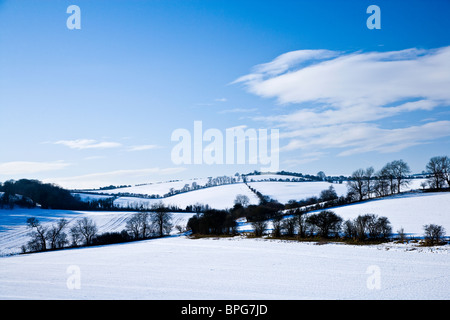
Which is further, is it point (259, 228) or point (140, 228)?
point (140, 228)

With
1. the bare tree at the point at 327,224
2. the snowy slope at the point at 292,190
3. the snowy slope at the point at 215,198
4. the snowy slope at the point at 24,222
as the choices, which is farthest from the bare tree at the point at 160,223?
the snowy slope at the point at 292,190

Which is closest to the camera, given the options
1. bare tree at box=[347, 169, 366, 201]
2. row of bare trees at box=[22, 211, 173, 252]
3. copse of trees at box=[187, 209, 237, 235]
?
row of bare trees at box=[22, 211, 173, 252]

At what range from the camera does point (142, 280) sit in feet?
73.3

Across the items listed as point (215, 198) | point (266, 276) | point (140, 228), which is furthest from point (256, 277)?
point (215, 198)

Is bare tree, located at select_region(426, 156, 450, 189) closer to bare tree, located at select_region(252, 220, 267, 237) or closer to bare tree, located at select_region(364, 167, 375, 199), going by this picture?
bare tree, located at select_region(364, 167, 375, 199)

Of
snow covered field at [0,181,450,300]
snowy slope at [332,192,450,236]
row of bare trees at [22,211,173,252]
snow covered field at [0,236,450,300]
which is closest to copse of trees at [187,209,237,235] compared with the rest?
row of bare trees at [22,211,173,252]

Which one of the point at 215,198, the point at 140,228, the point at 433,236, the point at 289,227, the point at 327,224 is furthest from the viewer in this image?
the point at 215,198

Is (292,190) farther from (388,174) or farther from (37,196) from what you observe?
(37,196)

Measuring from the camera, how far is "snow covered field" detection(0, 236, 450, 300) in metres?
18.0

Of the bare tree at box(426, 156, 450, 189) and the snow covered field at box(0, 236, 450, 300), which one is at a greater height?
the bare tree at box(426, 156, 450, 189)

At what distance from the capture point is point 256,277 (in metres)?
22.7

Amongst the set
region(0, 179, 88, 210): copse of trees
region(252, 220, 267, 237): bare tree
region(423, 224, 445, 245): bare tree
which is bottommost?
region(252, 220, 267, 237): bare tree
